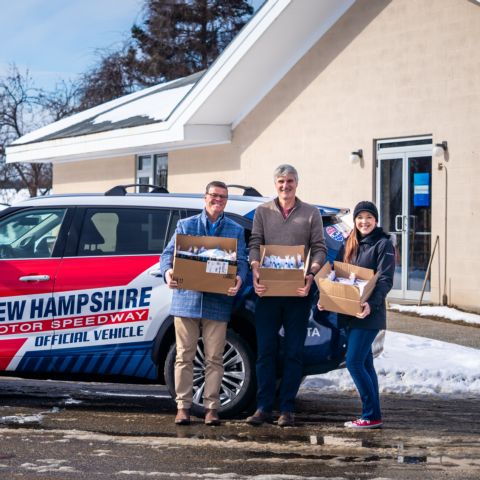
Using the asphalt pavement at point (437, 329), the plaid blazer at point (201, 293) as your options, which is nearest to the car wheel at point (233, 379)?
the plaid blazer at point (201, 293)

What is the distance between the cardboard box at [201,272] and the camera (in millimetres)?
6898

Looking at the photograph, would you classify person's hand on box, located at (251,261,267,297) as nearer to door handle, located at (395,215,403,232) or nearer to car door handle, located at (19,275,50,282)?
car door handle, located at (19,275,50,282)

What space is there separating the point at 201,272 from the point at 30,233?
1536 mm

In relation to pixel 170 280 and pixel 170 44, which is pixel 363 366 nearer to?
pixel 170 280

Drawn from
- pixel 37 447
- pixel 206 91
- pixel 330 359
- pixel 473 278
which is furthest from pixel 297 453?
pixel 206 91

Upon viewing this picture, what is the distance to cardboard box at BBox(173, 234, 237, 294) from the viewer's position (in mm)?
6898

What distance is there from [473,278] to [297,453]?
7974 millimetres

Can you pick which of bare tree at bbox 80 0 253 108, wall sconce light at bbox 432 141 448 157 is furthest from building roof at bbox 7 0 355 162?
bare tree at bbox 80 0 253 108

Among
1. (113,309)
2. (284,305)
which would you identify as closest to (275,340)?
(284,305)

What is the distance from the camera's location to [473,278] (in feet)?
44.8

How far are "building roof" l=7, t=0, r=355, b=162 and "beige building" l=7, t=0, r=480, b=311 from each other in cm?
3

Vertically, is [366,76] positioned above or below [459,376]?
above

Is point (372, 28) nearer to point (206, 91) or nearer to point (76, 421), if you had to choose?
point (206, 91)

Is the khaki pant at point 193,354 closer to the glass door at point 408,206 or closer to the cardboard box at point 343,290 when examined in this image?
the cardboard box at point 343,290
